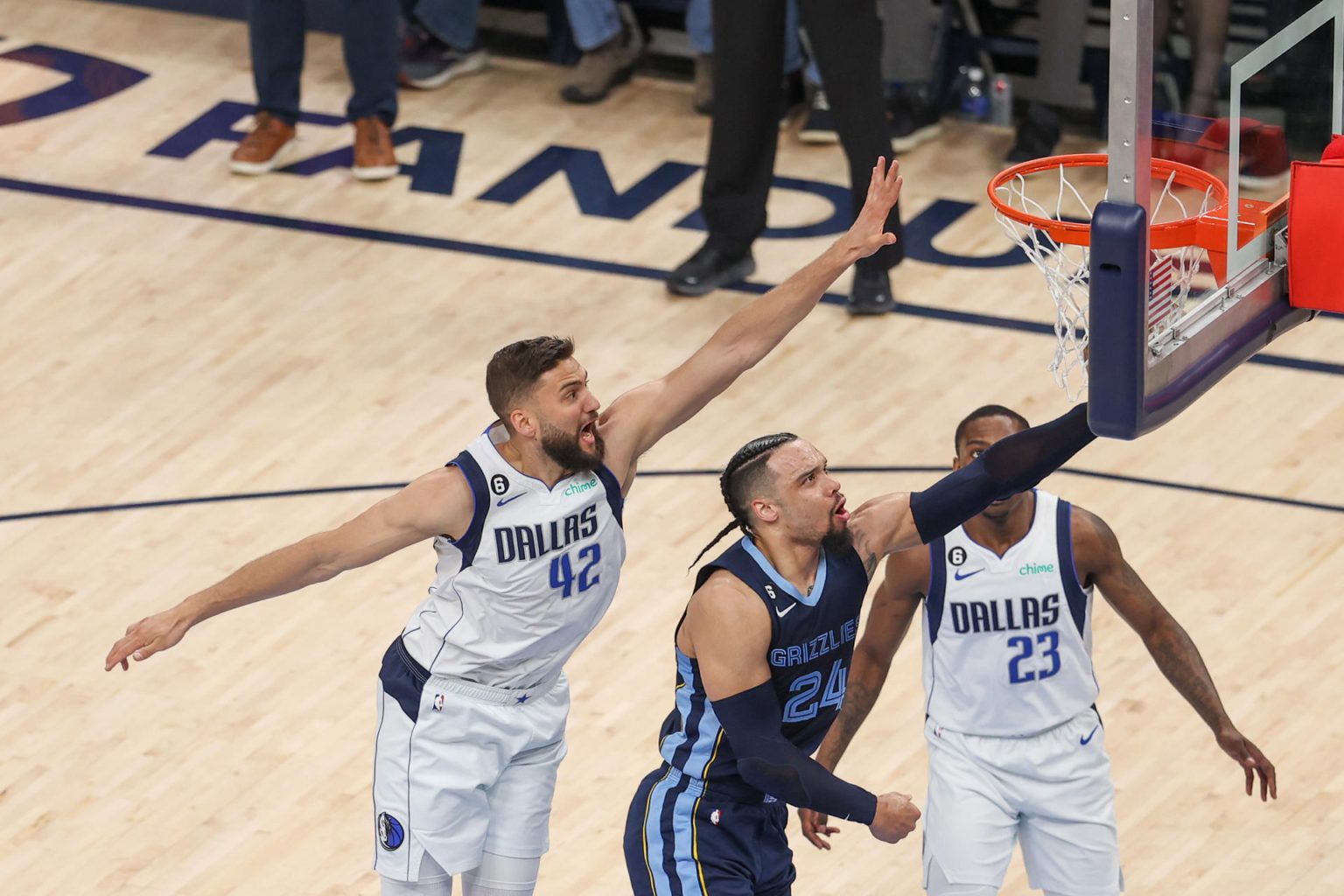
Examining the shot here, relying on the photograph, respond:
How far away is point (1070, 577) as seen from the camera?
5.08 metres

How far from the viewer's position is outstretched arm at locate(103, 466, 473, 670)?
4.92 m

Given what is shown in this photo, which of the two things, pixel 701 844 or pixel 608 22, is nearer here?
pixel 701 844

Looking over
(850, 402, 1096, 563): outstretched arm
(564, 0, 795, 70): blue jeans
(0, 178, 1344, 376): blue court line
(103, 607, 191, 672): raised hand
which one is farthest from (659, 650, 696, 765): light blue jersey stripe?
(564, 0, 795, 70): blue jeans

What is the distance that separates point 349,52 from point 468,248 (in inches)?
44.9

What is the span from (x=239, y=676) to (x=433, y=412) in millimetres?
1759

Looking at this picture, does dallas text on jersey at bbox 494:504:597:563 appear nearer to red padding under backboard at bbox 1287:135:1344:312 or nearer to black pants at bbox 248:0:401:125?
red padding under backboard at bbox 1287:135:1344:312

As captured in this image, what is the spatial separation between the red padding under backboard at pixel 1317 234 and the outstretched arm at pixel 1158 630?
80cm

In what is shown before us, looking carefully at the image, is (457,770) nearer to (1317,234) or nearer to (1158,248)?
(1158,248)

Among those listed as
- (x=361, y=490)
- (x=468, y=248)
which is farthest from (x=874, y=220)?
(x=468, y=248)

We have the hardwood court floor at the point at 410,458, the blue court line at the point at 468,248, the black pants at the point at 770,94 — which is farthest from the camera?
the blue court line at the point at 468,248

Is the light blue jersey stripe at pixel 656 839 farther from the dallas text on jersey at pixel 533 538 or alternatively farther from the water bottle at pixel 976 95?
the water bottle at pixel 976 95

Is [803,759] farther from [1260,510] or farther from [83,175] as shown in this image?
[83,175]

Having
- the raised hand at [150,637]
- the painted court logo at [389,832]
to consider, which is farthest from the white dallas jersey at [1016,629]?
the raised hand at [150,637]

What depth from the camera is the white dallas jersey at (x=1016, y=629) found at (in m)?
5.07
